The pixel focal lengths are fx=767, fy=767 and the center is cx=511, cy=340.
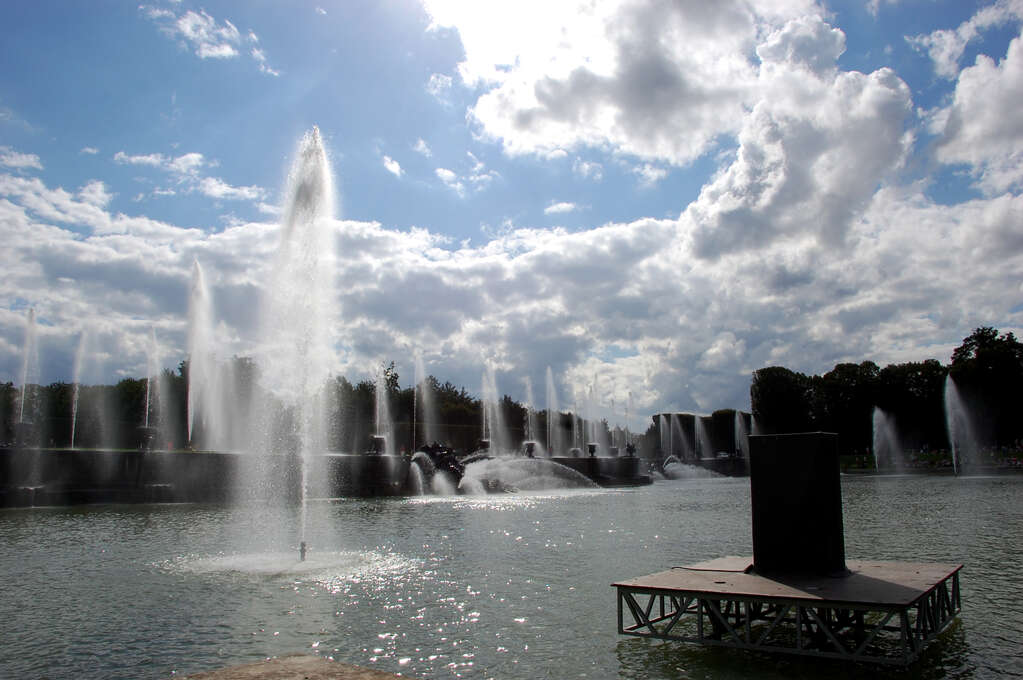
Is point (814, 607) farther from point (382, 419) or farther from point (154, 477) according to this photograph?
point (382, 419)

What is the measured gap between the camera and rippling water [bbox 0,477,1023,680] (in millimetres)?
9297

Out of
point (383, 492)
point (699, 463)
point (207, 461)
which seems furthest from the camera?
point (699, 463)

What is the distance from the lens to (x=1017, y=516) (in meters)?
24.3

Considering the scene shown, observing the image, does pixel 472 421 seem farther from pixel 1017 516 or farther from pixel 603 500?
pixel 1017 516

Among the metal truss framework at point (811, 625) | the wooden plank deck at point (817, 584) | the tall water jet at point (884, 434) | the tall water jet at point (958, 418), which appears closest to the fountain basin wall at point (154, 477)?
the metal truss framework at point (811, 625)

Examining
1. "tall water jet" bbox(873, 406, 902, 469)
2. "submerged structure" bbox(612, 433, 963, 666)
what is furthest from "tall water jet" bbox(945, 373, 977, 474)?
"submerged structure" bbox(612, 433, 963, 666)

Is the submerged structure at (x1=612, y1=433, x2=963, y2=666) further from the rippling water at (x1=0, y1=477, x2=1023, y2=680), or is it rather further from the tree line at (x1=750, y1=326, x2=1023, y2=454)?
the tree line at (x1=750, y1=326, x2=1023, y2=454)

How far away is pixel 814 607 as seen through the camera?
360 inches

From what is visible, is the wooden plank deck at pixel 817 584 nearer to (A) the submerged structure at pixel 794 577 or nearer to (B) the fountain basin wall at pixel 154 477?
(A) the submerged structure at pixel 794 577

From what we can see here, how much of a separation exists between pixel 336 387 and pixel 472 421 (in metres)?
19.6

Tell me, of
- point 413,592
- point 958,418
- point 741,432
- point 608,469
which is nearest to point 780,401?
point 741,432

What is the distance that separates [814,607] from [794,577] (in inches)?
29.4

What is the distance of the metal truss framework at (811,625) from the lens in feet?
28.0

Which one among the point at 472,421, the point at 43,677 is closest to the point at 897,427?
the point at 472,421
